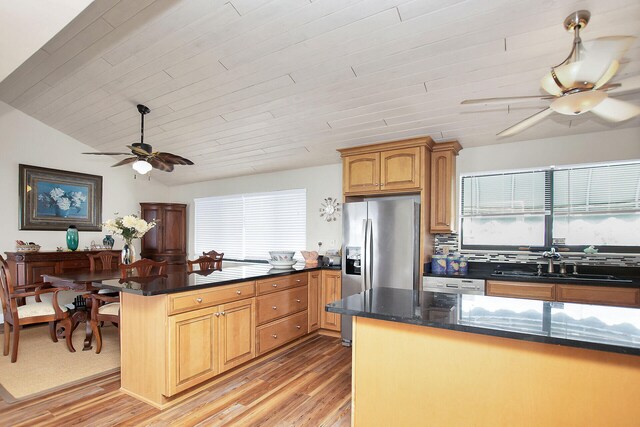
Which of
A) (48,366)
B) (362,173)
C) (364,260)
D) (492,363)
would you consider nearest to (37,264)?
(48,366)

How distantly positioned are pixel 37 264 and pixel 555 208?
22.1 ft

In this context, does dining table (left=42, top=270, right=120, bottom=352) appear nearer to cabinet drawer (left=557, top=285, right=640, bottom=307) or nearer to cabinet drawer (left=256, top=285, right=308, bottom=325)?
cabinet drawer (left=256, top=285, right=308, bottom=325)

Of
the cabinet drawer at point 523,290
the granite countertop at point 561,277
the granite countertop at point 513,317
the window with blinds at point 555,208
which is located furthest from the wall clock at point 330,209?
the granite countertop at point 513,317

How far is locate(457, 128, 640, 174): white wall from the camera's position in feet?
10.8

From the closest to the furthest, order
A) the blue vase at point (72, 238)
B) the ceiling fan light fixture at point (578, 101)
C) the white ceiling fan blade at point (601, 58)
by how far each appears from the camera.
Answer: the white ceiling fan blade at point (601, 58) → the ceiling fan light fixture at point (578, 101) → the blue vase at point (72, 238)

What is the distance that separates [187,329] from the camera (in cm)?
254

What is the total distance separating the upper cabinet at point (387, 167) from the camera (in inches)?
145

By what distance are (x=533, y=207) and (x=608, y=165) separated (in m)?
0.79

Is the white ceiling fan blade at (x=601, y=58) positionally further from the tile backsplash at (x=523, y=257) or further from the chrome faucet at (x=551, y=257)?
the tile backsplash at (x=523, y=257)

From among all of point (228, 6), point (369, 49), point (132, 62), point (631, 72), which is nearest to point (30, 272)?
point (132, 62)

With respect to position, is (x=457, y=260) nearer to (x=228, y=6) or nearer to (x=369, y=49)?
(x=369, y=49)

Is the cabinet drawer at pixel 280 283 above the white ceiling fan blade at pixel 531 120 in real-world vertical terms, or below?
below

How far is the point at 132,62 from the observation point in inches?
129

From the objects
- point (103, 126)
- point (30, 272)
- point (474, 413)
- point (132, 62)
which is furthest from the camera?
point (103, 126)
